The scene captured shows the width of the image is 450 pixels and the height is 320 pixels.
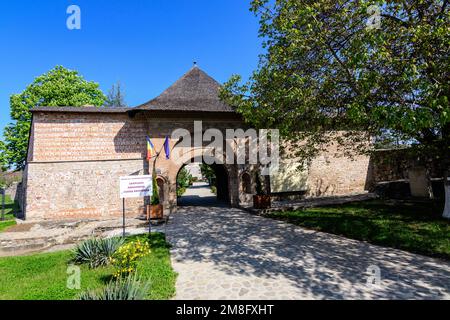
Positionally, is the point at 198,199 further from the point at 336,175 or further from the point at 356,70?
the point at 356,70

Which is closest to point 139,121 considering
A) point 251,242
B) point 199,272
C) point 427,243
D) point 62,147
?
point 62,147

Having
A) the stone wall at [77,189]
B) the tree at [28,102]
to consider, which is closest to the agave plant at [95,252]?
the stone wall at [77,189]

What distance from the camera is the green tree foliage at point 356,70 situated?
5.64 m

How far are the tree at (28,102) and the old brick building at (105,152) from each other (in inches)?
434

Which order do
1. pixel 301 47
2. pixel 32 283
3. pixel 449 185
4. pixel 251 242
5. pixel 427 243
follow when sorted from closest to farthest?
pixel 32 283
pixel 427 243
pixel 301 47
pixel 251 242
pixel 449 185

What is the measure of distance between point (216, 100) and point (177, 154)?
4037 millimetres

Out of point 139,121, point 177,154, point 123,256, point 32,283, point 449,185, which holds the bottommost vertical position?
point 32,283

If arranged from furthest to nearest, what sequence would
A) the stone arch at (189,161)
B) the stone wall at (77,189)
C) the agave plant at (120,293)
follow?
the stone arch at (189,161) < the stone wall at (77,189) < the agave plant at (120,293)

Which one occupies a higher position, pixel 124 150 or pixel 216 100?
pixel 216 100

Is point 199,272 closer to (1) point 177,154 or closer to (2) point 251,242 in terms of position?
(2) point 251,242

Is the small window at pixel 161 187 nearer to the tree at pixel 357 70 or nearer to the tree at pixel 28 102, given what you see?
the tree at pixel 357 70

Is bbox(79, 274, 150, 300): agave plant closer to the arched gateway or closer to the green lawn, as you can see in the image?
the green lawn

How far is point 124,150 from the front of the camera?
44.8ft

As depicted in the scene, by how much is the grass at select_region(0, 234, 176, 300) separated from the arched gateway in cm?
552
